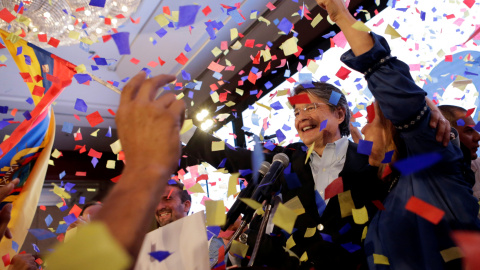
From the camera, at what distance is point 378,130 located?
1.33 meters

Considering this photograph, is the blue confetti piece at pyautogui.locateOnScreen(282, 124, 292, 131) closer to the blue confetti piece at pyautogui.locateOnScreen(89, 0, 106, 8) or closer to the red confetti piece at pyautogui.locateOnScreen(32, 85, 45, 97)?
the blue confetti piece at pyautogui.locateOnScreen(89, 0, 106, 8)

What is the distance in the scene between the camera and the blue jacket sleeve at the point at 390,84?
1073 mm

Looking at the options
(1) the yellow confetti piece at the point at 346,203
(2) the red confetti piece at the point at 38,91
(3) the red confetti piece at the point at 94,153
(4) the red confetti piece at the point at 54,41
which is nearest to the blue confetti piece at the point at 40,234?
(2) the red confetti piece at the point at 38,91

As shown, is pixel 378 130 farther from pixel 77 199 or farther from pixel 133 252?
pixel 77 199

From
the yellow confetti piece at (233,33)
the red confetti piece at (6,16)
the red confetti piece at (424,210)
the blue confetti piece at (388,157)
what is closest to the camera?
the red confetti piece at (424,210)

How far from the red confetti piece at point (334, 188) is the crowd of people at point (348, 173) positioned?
0.02 m

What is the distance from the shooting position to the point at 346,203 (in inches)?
60.1

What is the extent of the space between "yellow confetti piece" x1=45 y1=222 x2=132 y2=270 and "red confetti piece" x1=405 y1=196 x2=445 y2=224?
85 cm

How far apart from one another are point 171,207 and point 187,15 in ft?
5.68

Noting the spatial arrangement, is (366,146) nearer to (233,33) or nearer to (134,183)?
(134,183)

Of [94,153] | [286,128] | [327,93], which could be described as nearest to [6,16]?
[286,128]

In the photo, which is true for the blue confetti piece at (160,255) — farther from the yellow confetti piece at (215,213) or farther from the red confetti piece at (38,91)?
the red confetti piece at (38,91)

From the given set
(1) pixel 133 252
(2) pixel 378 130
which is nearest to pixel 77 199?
(2) pixel 378 130

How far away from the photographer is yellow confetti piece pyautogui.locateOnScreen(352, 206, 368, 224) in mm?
1473
